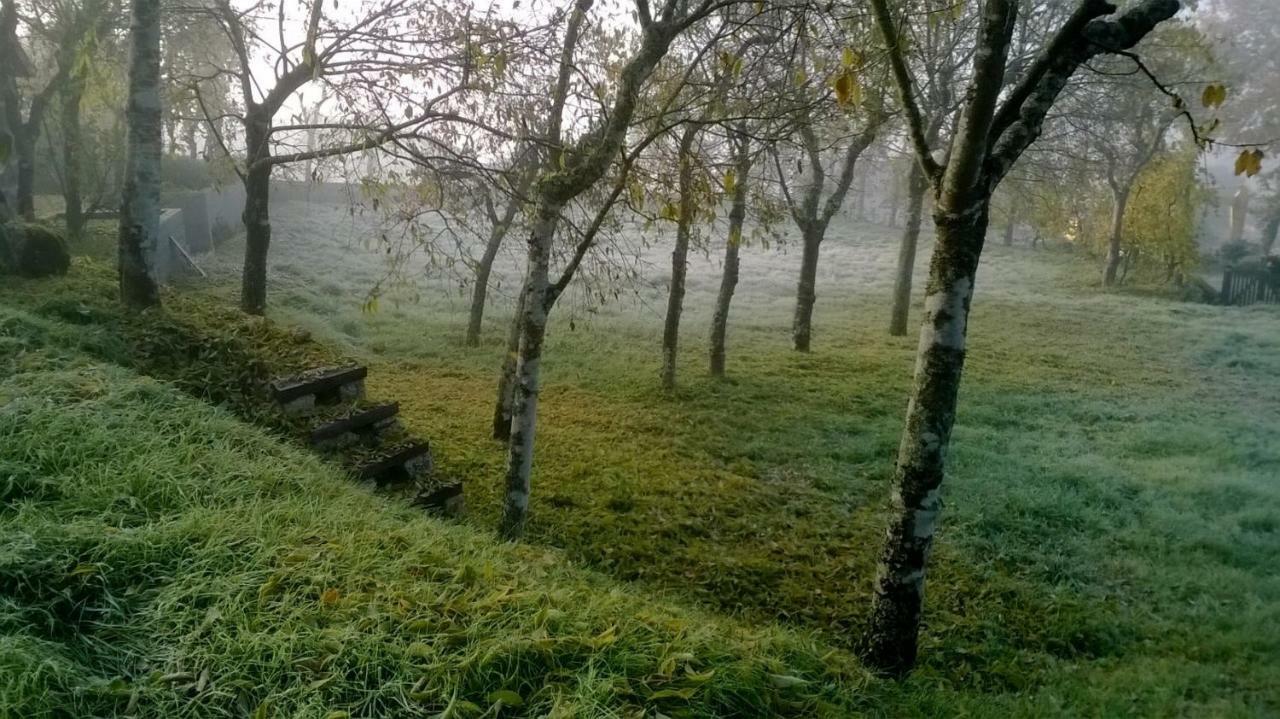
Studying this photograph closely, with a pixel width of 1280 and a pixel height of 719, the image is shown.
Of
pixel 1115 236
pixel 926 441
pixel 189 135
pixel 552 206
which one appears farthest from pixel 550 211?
pixel 1115 236

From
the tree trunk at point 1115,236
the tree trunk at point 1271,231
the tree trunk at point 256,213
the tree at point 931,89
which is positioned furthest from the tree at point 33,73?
the tree trunk at point 1271,231

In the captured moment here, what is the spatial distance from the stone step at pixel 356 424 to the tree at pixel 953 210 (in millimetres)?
A: 4252

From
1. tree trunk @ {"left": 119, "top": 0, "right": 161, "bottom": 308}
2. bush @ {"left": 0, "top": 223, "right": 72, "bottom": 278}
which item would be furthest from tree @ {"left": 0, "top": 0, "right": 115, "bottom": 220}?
tree trunk @ {"left": 119, "top": 0, "right": 161, "bottom": 308}

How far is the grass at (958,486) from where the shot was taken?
15.6ft

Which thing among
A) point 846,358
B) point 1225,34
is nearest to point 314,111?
point 846,358

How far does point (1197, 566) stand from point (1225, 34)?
21322mm

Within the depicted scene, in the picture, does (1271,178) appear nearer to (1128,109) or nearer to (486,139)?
(1128,109)

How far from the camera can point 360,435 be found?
20.1 ft

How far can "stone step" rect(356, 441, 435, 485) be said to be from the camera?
226 inches

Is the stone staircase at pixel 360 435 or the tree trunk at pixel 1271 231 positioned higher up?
the tree trunk at pixel 1271 231

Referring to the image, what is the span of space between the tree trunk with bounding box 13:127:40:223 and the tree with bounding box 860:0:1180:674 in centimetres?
1431

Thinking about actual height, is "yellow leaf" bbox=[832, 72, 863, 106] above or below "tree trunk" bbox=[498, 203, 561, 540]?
above

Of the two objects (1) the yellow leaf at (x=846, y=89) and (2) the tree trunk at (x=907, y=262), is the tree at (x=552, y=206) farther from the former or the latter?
(2) the tree trunk at (x=907, y=262)

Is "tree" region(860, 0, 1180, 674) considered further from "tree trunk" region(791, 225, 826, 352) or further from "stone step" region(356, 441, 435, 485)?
"tree trunk" region(791, 225, 826, 352)
